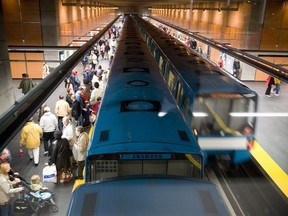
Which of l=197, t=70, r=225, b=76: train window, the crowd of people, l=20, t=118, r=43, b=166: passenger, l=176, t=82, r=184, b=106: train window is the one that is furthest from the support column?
l=197, t=70, r=225, b=76: train window

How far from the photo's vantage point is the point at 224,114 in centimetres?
697

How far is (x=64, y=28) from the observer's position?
16.5 metres

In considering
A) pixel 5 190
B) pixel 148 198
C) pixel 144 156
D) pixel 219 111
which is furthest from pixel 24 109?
pixel 219 111

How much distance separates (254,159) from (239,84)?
216 cm

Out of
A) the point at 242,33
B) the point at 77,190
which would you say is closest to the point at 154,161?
the point at 77,190

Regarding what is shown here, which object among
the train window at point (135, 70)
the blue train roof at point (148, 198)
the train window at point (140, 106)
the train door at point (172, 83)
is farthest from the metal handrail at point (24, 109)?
the train door at point (172, 83)

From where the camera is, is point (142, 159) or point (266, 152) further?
point (266, 152)

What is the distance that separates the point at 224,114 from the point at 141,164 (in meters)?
3.46

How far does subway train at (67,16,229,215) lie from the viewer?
8.63 feet

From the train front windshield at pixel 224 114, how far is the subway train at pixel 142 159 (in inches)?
45.9

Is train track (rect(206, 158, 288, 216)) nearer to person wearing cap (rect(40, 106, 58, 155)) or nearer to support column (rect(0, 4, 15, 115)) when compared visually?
person wearing cap (rect(40, 106, 58, 155))

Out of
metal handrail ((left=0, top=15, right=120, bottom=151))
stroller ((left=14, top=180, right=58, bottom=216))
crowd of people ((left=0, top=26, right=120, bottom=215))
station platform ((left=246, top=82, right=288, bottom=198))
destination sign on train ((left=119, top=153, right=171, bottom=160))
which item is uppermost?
metal handrail ((left=0, top=15, right=120, bottom=151))

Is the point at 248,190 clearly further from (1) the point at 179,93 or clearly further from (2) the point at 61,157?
(2) the point at 61,157

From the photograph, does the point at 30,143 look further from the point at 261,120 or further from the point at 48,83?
the point at 261,120
